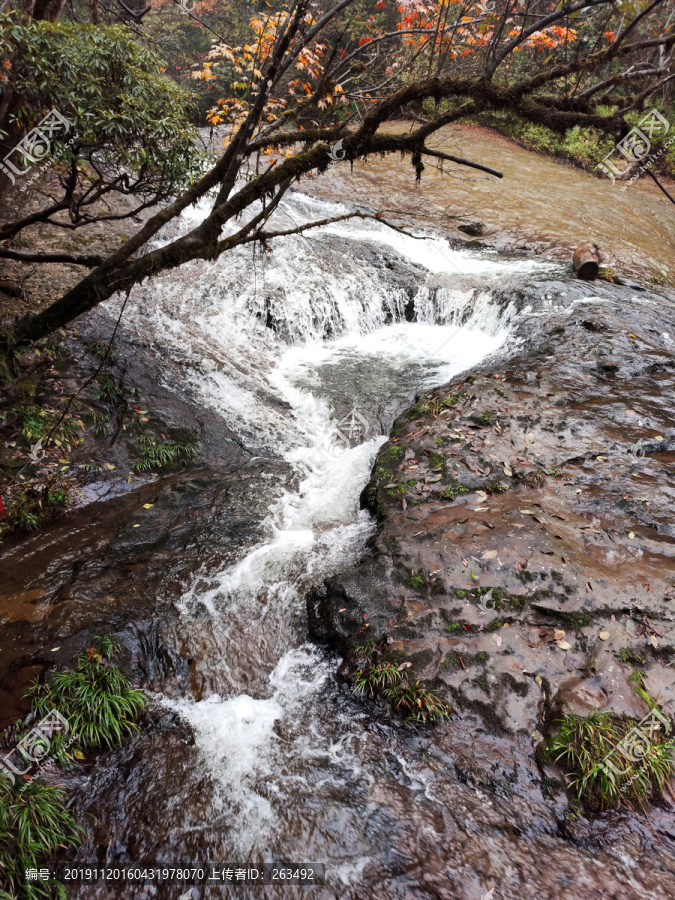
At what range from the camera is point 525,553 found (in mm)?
4371

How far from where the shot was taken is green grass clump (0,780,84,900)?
2.68m

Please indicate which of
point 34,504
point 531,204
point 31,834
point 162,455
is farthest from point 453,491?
point 531,204

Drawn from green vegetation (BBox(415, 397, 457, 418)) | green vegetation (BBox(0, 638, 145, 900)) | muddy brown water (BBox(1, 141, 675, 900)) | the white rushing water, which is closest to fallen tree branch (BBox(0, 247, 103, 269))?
muddy brown water (BBox(1, 141, 675, 900))

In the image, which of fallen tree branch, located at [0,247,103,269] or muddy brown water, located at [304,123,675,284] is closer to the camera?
fallen tree branch, located at [0,247,103,269]

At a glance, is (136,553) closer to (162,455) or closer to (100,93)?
(162,455)

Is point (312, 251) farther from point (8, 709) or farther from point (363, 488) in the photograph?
point (8, 709)

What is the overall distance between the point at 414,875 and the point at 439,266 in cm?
1246

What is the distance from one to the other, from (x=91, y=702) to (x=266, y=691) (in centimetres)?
135

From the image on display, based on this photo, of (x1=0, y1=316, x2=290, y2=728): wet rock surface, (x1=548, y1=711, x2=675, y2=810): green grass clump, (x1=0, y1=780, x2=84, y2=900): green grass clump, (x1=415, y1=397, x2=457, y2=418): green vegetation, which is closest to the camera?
(x1=0, y1=780, x2=84, y2=900): green grass clump

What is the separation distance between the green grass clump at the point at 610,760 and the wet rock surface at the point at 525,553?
0.45 ft

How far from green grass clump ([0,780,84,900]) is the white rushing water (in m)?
0.93

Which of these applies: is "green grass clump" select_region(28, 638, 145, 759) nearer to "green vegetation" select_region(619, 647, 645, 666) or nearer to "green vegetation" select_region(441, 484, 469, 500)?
"green vegetation" select_region(441, 484, 469, 500)

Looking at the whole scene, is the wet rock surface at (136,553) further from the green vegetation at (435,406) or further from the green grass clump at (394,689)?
the green vegetation at (435,406)

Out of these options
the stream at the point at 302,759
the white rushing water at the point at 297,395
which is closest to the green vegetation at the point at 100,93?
the white rushing water at the point at 297,395
